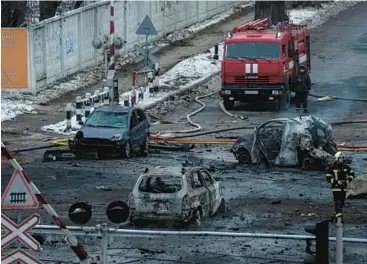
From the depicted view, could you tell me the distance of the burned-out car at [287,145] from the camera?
27.7m

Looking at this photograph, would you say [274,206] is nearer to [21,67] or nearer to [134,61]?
[21,67]

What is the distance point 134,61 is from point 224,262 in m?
31.0

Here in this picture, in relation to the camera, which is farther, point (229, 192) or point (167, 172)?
point (229, 192)

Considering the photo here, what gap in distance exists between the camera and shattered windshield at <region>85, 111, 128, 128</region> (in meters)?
29.7

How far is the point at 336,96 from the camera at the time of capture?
41188 millimetres

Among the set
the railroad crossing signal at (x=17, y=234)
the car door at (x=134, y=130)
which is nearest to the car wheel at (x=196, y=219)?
the railroad crossing signal at (x=17, y=234)

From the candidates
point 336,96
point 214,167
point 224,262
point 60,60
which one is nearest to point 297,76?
point 336,96

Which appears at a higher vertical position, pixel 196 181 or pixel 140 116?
pixel 196 181

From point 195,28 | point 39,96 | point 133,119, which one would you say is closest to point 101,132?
point 133,119

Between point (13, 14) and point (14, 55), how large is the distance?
24.7ft

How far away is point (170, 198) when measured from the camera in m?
20.0

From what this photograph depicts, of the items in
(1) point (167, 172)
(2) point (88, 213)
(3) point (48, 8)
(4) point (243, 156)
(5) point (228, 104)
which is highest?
(2) point (88, 213)

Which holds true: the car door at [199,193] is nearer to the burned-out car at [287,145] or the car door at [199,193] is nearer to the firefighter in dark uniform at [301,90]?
the burned-out car at [287,145]

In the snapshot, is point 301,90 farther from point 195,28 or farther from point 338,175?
point 195,28
